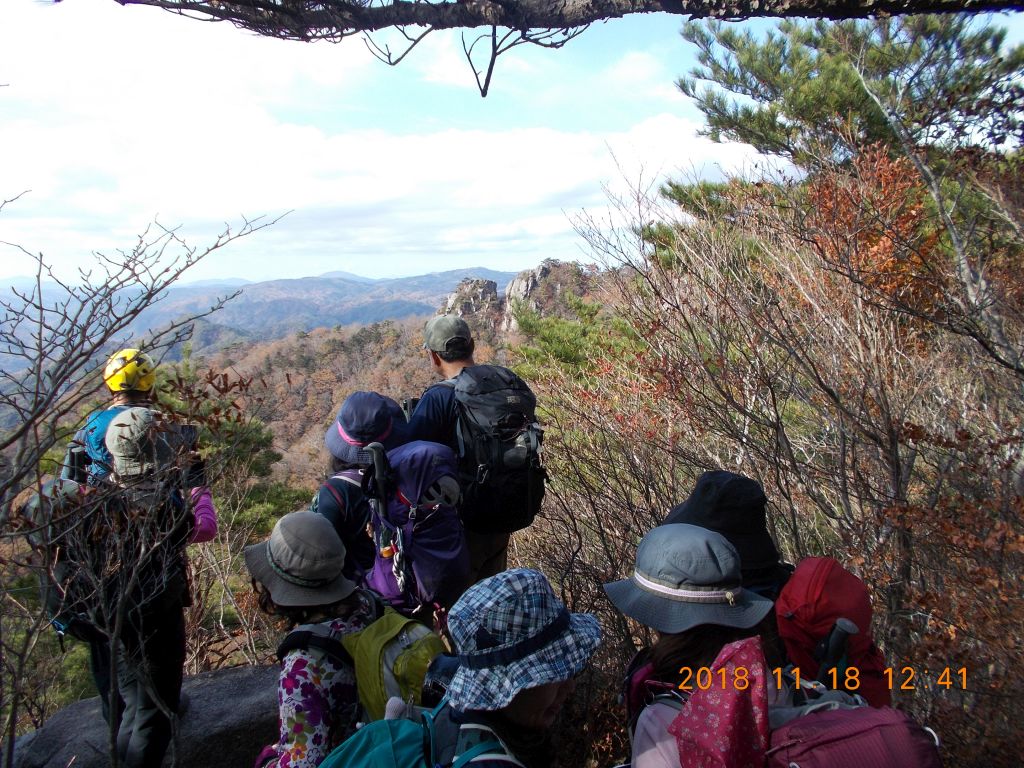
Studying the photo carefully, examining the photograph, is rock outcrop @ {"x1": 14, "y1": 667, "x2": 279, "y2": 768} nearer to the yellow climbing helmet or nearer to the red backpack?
the yellow climbing helmet

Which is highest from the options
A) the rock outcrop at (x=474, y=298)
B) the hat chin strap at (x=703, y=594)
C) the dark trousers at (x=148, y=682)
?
the hat chin strap at (x=703, y=594)

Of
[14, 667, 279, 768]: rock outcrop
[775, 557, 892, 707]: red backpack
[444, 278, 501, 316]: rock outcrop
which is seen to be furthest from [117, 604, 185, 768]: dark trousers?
[444, 278, 501, 316]: rock outcrop

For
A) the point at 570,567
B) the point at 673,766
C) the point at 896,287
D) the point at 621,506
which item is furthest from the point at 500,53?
the point at 896,287

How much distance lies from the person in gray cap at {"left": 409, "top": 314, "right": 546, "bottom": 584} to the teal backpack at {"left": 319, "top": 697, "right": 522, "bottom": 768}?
1393 mm

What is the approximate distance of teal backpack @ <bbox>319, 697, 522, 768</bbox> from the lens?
50.0 inches

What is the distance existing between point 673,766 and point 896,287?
4977 millimetres

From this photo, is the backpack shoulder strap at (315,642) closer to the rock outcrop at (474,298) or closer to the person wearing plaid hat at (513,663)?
the person wearing plaid hat at (513,663)

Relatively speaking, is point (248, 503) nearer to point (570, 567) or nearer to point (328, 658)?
point (570, 567)

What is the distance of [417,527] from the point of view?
2369mm

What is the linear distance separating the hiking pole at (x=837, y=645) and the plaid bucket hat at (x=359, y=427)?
5.16 ft

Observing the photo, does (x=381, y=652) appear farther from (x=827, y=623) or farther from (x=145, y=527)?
(x=827, y=623)

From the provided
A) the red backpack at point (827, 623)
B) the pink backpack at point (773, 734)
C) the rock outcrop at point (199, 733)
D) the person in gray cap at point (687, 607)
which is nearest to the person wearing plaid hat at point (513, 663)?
the person in gray cap at point (687, 607)

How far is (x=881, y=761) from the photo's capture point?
1.08 metres

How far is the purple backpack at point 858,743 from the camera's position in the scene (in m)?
1.09
